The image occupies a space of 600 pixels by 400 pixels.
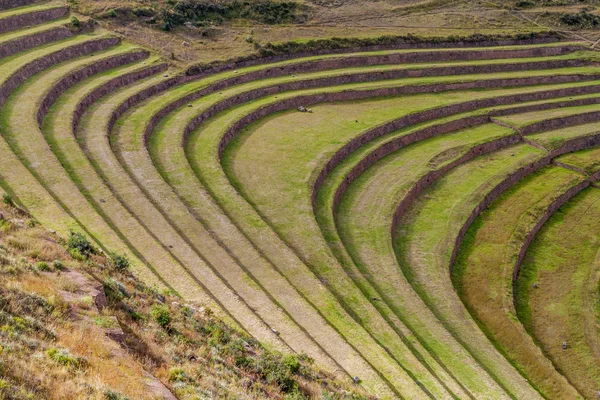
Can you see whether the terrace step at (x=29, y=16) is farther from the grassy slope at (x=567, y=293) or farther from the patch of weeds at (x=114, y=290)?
the grassy slope at (x=567, y=293)

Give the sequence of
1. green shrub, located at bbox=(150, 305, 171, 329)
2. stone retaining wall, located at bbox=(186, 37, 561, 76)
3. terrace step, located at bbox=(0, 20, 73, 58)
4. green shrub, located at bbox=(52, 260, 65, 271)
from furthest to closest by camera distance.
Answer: stone retaining wall, located at bbox=(186, 37, 561, 76)
terrace step, located at bbox=(0, 20, 73, 58)
green shrub, located at bbox=(52, 260, 65, 271)
green shrub, located at bbox=(150, 305, 171, 329)

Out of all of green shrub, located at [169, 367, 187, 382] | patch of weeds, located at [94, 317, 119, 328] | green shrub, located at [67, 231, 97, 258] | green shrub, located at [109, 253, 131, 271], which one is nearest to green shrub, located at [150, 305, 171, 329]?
patch of weeds, located at [94, 317, 119, 328]

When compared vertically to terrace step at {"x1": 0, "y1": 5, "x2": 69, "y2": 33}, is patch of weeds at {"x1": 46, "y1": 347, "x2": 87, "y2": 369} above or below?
below

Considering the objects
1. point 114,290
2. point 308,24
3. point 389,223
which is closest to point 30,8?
point 308,24

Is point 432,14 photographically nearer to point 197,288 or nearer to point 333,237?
point 333,237

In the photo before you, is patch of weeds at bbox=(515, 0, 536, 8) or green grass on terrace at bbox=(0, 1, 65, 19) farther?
patch of weeds at bbox=(515, 0, 536, 8)

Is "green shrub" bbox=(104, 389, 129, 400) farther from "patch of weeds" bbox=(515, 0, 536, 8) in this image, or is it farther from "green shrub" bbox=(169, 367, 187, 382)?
"patch of weeds" bbox=(515, 0, 536, 8)

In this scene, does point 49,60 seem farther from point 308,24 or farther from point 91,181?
point 308,24

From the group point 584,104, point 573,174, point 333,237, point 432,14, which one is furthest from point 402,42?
point 333,237
